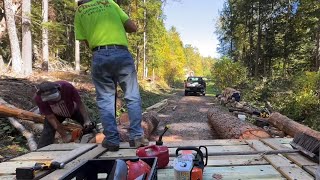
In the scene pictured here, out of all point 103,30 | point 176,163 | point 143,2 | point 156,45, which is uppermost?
point 143,2

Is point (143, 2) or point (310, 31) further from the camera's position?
point (143, 2)

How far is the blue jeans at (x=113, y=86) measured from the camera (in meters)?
4.39

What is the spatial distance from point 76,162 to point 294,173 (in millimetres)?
2366

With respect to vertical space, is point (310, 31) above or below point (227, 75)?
above

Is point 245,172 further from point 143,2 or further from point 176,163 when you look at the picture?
point 143,2

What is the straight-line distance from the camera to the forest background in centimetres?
1680

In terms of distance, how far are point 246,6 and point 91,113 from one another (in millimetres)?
31969

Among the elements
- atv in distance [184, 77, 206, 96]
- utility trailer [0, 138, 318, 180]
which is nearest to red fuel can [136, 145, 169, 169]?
utility trailer [0, 138, 318, 180]

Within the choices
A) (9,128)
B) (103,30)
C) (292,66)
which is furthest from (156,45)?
(103,30)

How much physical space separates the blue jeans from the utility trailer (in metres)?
0.30

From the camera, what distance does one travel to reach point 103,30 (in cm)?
447

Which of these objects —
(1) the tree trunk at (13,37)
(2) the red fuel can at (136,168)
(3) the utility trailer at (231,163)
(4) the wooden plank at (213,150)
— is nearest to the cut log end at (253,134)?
(3) the utility trailer at (231,163)

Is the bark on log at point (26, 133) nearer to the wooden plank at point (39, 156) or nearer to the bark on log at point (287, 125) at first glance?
the wooden plank at point (39, 156)

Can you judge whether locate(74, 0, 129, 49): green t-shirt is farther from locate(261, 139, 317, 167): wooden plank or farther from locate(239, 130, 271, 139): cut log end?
locate(239, 130, 271, 139): cut log end
